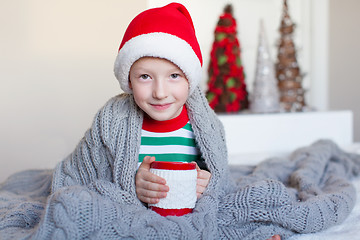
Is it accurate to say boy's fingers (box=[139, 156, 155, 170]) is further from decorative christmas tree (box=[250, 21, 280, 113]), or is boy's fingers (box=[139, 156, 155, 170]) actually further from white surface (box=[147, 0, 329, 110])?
white surface (box=[147, 0, 329, 110])

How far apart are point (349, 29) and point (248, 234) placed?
210 centimetres

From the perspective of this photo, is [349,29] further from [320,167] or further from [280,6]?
[320,167]

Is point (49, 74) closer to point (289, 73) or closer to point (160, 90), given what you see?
point (160, 90)

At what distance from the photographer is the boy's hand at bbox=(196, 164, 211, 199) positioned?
0.81 m

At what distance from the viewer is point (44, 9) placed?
4.35 ft

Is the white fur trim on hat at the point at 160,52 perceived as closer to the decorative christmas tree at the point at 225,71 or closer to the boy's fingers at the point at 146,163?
the boy's fingers at the point at 146,163

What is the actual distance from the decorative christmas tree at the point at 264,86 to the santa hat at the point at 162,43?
1.09 m

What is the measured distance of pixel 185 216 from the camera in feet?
2.31

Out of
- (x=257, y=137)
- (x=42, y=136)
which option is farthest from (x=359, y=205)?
(x=42, y=136)

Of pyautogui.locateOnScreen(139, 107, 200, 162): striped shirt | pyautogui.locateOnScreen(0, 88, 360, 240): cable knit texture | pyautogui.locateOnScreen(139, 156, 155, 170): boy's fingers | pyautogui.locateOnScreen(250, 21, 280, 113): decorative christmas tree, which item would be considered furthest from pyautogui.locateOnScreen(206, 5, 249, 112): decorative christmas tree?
pyautogui.locateOnScreen(139, 156, 155, 170): boy's fingers

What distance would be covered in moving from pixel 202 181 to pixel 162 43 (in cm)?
29

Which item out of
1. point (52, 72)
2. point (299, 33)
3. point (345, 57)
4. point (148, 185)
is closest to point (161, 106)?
point (148, 185)

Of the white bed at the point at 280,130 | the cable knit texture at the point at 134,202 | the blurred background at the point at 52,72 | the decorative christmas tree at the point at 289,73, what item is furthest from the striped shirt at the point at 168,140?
the decorative christmas tree at the point at 289,73

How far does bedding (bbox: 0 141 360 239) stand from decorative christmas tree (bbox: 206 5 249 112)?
88cm
